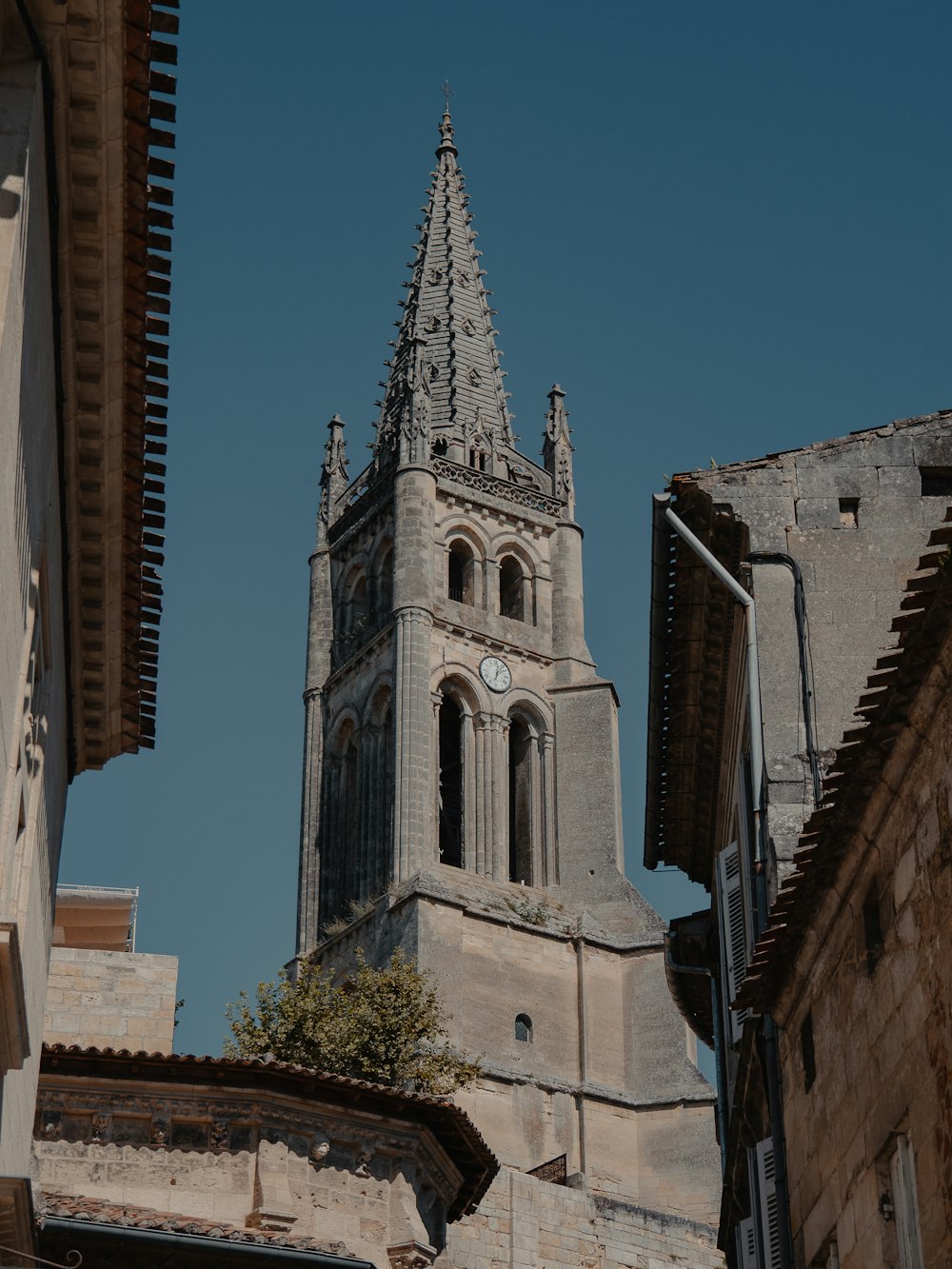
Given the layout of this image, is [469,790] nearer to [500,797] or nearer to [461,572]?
[500,797]

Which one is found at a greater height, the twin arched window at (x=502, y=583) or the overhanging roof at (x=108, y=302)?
the twin arched window at (x=502, y=583)

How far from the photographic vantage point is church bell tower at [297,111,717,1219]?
46.3 m

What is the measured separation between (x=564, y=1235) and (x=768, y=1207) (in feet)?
47.6

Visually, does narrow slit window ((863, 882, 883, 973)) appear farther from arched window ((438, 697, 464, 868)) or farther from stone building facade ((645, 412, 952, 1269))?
arched window ((438, 697, 464, 868))

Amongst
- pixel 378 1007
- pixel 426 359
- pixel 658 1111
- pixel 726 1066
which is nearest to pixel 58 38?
pixel 726 1066

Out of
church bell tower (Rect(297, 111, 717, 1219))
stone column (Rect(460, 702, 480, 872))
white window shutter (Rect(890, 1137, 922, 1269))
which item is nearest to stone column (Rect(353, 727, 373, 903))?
church bell tower (Rect(297, 111, 717, 1219))

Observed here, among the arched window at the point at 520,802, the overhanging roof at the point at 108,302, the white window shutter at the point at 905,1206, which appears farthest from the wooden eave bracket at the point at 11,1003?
the arched window at the point at 520,802

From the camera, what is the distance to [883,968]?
1045 centimetres

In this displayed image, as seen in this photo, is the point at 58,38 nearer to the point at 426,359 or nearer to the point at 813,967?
the point at 813,967

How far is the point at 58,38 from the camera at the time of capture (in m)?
8.89

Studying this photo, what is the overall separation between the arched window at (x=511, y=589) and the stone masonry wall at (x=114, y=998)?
121ft

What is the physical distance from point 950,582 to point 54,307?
14.7 ft

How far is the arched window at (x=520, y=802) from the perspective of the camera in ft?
173

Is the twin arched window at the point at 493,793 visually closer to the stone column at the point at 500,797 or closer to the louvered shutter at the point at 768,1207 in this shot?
the stone column at the point at 500,797
